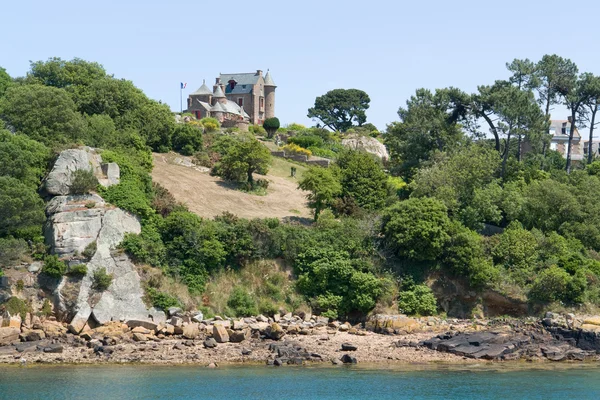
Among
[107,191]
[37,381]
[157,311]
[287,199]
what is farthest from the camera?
[287,199]

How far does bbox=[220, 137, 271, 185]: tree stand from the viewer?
6950 cm

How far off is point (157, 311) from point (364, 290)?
1168 centimetres

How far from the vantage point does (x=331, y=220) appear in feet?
199

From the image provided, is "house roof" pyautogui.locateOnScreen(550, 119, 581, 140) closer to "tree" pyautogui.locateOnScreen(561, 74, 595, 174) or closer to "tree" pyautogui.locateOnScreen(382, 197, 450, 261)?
"tree" pyautogui.locateOnScreen(561, 74, 595, 174)

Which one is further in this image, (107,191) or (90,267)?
(107,191)

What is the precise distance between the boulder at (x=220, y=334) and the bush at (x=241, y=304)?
415 centimetres

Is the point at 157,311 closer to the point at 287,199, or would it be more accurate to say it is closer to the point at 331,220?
the point at 331,220

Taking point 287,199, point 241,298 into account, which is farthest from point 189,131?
point 241,298

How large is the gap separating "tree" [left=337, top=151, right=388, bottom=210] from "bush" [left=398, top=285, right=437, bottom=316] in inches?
423

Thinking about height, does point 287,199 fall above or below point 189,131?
below

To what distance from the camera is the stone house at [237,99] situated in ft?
356

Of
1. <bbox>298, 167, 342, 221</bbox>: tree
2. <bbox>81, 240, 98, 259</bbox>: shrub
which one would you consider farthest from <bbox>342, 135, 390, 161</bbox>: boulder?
Answer: <bbox>81, 240, 98, 259</bbox>: shrub

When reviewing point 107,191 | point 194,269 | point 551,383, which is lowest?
point 551,383

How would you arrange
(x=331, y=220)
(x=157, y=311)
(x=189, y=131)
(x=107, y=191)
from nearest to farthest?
(x=157, y=311), (x=107, y=191), (x=331, y=220), (x=189, y=131)
